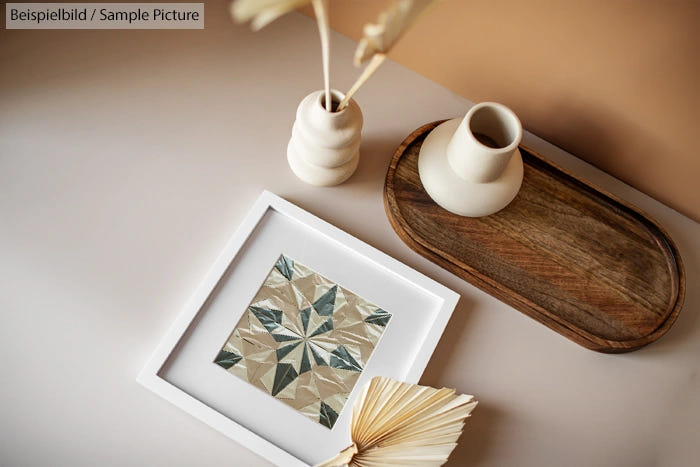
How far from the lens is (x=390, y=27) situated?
436 millimetres

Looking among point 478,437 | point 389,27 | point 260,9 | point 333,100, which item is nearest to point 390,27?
point 389,27

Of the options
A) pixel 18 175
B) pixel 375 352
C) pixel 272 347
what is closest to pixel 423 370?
pixel 375 352

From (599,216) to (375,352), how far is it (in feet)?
1.12

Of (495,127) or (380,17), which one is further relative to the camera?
(495,127)

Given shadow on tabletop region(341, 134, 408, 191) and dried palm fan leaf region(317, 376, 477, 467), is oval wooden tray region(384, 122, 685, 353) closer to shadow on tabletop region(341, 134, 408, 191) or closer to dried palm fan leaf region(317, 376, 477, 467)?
shadow on tabletop region(341, 134, 408, 191)

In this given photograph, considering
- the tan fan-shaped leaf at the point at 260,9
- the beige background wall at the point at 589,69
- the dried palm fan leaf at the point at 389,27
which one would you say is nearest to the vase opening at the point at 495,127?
the beige background wall at the point at 589,69

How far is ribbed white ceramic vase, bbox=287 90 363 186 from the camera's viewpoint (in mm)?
634

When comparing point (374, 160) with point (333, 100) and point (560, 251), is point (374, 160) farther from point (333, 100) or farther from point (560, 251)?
point (560, 251)

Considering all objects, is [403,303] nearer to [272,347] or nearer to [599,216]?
[272,347]

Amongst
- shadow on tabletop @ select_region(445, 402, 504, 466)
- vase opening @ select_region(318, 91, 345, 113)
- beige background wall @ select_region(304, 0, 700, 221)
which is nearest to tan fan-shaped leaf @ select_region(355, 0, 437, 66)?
vase opening @ select_region(318, 91, 345, 113)

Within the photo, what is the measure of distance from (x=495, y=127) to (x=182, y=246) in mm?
411

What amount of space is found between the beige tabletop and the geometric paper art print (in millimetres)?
81

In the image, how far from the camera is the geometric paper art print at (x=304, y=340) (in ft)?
2.19

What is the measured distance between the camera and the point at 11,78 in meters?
0.77
